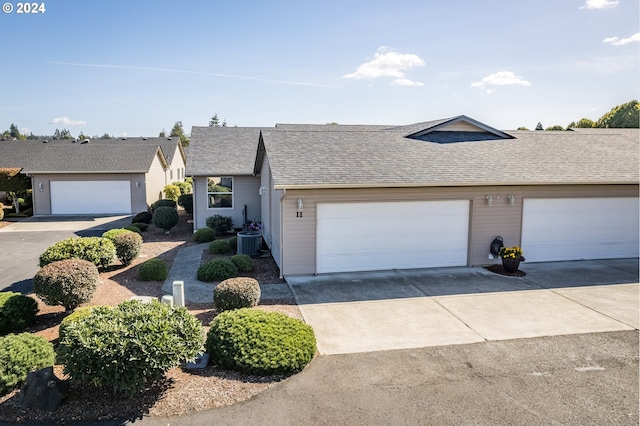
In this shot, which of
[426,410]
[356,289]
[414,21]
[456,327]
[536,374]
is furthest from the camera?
[414,21]

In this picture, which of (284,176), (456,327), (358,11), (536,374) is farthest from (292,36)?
(536,374)

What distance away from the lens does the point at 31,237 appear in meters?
19.0

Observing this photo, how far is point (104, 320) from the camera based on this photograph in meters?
5.77

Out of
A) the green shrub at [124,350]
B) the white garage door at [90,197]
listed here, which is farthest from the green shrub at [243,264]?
the white garage door at [90,197]

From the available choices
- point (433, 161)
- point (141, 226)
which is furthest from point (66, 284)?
point (141, 226)

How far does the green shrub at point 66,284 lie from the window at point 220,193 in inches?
424

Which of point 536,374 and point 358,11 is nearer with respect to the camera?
point 536,374

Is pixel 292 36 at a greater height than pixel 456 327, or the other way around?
pixel 292 36

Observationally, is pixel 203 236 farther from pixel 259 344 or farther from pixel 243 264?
pixel 259 344

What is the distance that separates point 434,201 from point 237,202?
33.2 ft

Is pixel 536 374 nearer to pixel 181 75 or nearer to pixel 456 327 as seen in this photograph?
pixel 456 327

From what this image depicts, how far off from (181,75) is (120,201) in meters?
10.5

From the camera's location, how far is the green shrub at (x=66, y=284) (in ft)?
27.2

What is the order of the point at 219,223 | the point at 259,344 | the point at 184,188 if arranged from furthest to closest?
1. the point at 184,188
2. the point at 219,223
3. the point at 259,344
